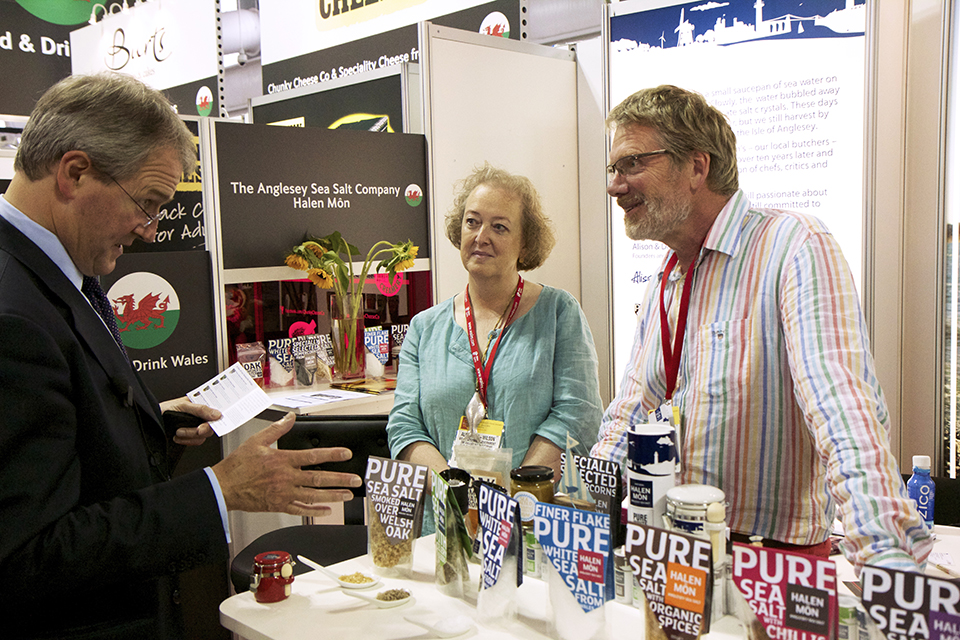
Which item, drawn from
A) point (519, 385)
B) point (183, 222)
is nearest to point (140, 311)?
point (183, 222)

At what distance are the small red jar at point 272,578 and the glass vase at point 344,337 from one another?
2.25 metres

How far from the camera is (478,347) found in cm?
234

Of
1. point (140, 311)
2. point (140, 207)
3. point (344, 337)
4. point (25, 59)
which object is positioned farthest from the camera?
point (25, 59)

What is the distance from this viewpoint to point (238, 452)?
4.54 feet

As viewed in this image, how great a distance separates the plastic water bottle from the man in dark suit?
1.52 meters

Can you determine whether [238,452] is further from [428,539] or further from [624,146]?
[624,146]

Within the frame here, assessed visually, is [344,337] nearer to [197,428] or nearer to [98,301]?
[197,428]

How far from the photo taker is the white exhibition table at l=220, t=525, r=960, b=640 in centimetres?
124

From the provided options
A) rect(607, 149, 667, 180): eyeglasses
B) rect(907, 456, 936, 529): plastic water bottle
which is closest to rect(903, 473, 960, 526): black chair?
rect(907, 456, 936, 529): plastic water bottle

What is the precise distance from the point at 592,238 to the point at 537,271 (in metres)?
0.41

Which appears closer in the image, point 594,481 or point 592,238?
point 594,481

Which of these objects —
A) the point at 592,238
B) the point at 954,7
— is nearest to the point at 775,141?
the point at 954,7

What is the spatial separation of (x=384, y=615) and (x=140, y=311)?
2.19 metres

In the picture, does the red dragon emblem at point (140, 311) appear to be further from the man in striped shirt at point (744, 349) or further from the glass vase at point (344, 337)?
the man in striped shirt at point (744, 349)
